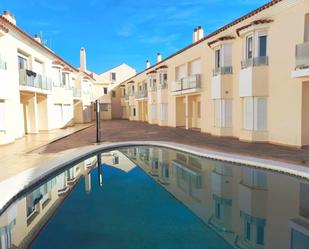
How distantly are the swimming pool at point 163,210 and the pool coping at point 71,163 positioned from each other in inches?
9.3

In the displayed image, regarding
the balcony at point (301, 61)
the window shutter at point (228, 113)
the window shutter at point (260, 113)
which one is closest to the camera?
the balcony at point (301, 61)

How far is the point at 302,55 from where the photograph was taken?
1255 centimetres

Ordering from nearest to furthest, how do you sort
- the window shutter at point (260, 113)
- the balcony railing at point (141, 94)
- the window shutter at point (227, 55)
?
the window shutter at point (260, 113) → the window shutter at point (227, 55) → the balcony railing at point (141, 94)

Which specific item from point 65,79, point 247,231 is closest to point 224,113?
point 247,231

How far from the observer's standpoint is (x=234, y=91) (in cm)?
1780

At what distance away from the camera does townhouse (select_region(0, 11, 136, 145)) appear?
16.8 metres

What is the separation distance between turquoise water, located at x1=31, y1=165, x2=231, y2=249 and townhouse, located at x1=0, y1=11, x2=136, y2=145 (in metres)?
11.7

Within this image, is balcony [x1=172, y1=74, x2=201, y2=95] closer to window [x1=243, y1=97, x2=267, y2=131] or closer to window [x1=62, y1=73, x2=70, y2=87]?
window [x1=243, y1=97, x2=267, y2=131]

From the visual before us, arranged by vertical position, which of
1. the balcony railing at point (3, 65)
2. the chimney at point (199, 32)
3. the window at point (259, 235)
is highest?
the chimney at point (199, 32)

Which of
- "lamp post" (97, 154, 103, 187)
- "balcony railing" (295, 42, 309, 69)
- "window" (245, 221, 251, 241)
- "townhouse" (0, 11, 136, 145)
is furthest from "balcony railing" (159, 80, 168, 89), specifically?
"window" (245, 221, 251, 241)

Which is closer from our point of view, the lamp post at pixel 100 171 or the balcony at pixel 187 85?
the lamp post at pixel 100 171

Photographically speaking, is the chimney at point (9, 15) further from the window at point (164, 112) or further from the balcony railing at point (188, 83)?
the window at point (164, 112)

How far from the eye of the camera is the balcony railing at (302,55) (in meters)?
12.3

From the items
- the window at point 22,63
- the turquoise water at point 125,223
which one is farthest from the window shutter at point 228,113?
the window at point 22,63
